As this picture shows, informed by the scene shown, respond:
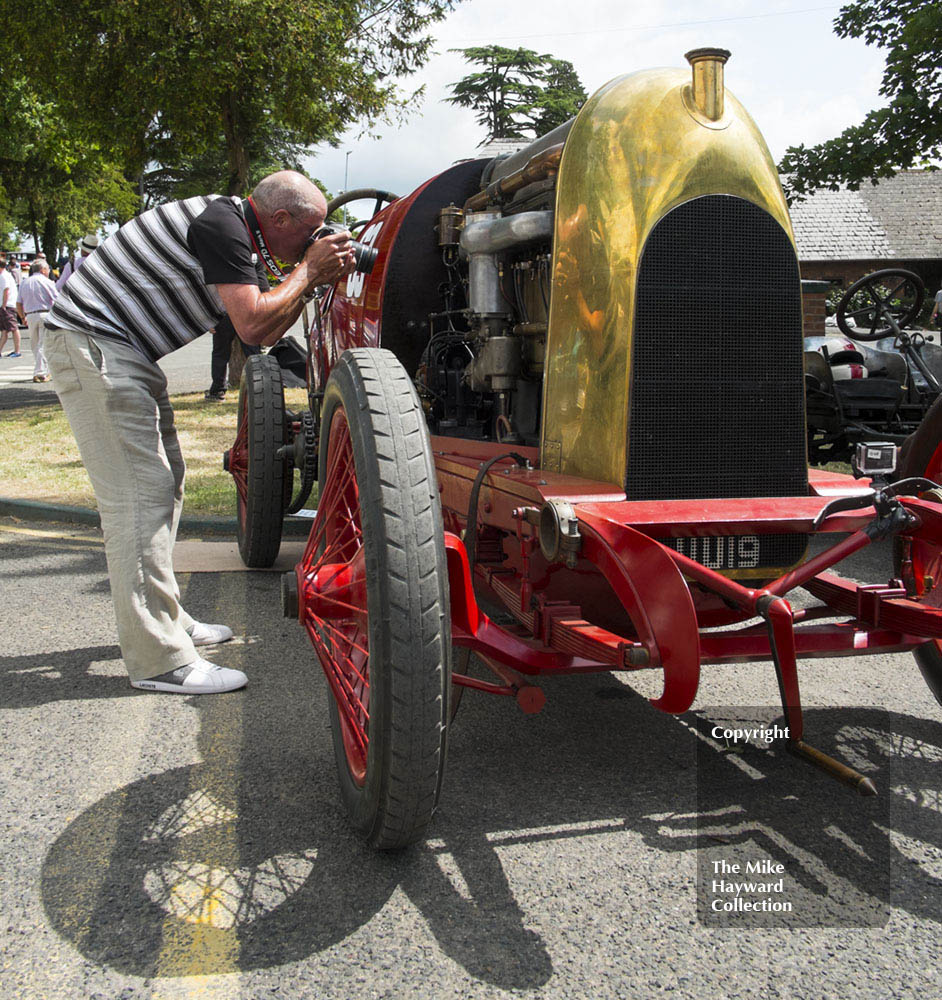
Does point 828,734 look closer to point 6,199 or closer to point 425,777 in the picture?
point 425,777

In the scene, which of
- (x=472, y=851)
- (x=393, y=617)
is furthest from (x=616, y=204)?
(x=472, y=851)

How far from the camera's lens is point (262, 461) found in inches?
187

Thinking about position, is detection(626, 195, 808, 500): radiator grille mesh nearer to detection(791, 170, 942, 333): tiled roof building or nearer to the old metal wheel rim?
the old metal wheel rim

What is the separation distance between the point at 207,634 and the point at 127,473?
898 mm

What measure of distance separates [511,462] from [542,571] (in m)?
0.62

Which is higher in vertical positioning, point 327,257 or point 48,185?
point 48,185

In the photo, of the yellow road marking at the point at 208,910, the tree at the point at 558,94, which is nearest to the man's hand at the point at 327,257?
the yellow road marking at the point at 208,910

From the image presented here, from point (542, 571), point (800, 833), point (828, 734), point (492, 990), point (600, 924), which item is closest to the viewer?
point (492, 990)

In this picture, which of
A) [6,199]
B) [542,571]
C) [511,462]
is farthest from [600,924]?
[6,199]

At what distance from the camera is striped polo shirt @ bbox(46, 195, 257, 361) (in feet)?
11.4

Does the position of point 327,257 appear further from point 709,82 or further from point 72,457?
point 72,457

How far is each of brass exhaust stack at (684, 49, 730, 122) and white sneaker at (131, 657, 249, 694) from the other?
95.9 inches

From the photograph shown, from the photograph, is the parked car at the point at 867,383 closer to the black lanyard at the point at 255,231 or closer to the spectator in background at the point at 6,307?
the black lanyard at the point at 255,231

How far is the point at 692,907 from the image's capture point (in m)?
2.22
